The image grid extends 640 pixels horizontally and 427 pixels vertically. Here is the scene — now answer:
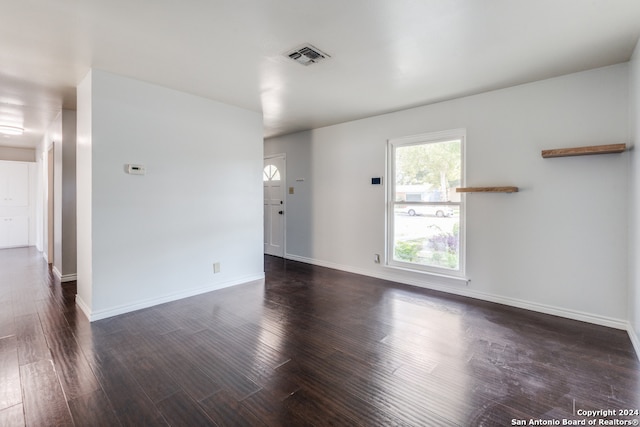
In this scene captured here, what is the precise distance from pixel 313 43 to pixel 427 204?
2.67 meters

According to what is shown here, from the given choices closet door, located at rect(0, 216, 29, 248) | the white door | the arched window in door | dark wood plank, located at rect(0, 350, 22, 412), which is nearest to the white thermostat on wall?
dark wood plank, located at rect(0, 350, 22, 412)

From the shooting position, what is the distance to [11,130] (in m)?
5.43

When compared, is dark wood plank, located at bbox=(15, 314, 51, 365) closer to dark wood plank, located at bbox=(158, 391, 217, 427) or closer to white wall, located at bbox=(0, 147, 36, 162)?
dark wood plank, located at bbox=(158, 391, 217, 427)

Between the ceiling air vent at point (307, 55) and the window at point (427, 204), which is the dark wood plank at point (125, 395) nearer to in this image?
the ceiling air vent at point (307, 55)

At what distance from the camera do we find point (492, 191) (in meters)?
3.57

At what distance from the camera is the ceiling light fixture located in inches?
204

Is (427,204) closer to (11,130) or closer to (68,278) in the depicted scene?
(68,278)

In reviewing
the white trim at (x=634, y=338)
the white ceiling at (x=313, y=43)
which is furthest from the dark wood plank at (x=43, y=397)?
the white trim at (x=634, y=338)

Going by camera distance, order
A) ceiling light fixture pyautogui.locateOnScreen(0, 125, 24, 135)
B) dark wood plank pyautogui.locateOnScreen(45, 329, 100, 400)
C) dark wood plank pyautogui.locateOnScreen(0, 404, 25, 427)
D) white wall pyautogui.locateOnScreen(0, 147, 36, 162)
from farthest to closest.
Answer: white wall pyautogui.locateOnScreen(0, 147, 36, 162) < ceiling light fixture pyautogui.locateOnScreen(0, 125, 24, 135) < dark wood plank pyautogui.locateOnScreen(45, 329, 100, 400) < dark wood plank pyautogui.locateOnScreen(0, 404, 25, 427)

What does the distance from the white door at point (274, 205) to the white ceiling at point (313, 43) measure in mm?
2679

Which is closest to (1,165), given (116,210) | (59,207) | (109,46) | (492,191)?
(59,207)

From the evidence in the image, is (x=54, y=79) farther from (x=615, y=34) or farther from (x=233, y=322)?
(x=615, y=34)

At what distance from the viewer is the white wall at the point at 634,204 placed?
2.50 meters

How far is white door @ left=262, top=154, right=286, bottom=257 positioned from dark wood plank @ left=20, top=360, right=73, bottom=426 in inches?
174
